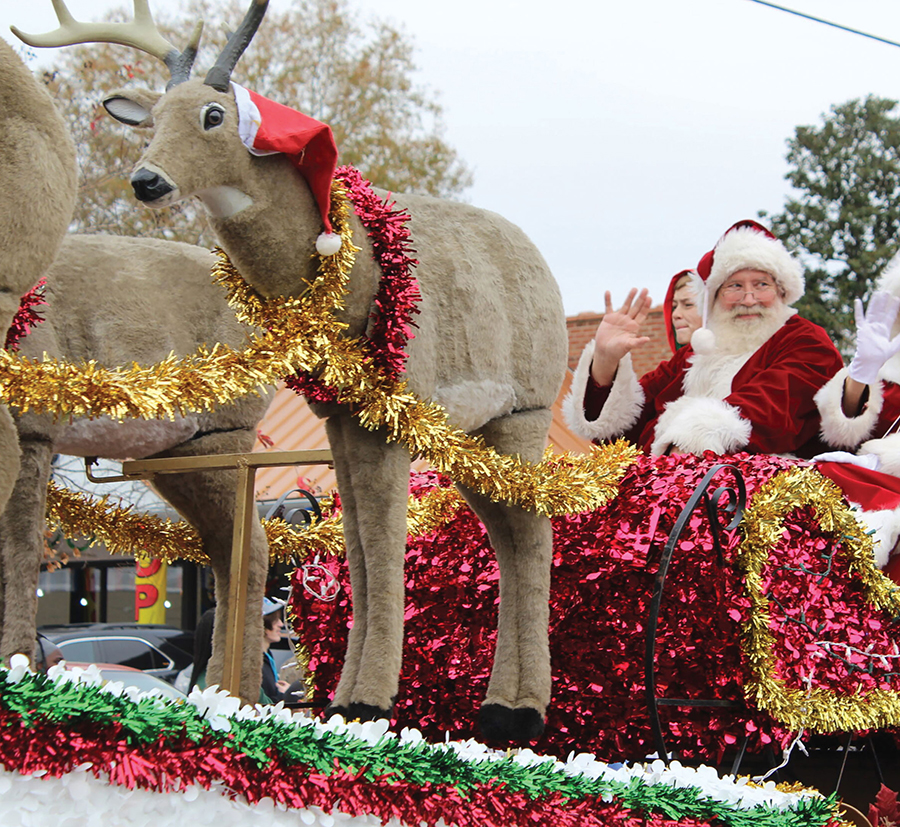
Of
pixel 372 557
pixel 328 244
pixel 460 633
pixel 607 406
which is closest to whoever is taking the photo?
pixel 328 244

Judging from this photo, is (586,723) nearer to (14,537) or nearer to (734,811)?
(734,811)

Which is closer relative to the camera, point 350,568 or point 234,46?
point 234,46

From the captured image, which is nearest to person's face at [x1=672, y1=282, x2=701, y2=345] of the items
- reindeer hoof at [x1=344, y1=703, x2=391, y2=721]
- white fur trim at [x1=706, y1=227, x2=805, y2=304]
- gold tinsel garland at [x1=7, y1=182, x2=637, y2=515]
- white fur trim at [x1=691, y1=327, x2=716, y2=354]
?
white fur trim at [x1=706, y1=227, x2=805, y2=304]

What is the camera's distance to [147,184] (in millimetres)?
2277

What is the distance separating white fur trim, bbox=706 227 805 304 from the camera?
4641 millimetres

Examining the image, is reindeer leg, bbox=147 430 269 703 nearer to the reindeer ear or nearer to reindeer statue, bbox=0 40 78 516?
the reindeer ear

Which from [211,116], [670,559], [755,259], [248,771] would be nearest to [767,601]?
[670,559]

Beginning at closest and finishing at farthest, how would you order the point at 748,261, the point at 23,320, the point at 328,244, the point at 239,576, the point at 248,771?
the point at 248,771 → the point at 328,244 → the point at 23,320 → the point at 239,576 → the point at 748,261

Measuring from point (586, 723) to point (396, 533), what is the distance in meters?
1.18

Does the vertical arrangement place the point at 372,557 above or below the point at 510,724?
above

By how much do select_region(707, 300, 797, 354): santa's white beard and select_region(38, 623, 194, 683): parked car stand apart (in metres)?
7.85

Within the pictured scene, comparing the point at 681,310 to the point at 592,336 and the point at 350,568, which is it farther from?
the point at 592,336

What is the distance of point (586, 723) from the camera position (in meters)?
3.43

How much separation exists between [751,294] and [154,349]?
2573mm
